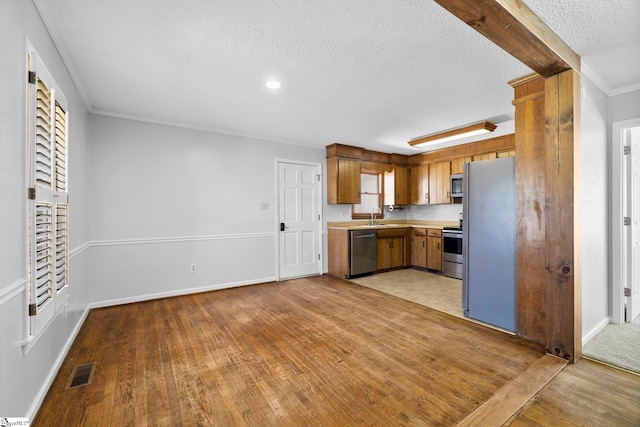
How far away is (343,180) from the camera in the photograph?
18.0 feet

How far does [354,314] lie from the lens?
11.0 feet

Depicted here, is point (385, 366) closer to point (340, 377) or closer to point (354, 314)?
point (340, 377)

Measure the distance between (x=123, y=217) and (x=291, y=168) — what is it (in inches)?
105

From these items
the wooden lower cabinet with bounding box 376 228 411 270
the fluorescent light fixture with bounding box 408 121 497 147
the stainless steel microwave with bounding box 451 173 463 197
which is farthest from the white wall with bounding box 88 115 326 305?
the stainless steel microwave with bounding box 451 173 463 197

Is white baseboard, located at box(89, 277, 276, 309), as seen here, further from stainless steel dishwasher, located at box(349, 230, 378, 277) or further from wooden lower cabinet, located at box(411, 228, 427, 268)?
wooden lower cabinet, located at box(411, 228, 427, 268)

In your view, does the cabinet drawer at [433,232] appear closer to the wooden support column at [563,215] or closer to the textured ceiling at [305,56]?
the textured ceiling at [305,56]

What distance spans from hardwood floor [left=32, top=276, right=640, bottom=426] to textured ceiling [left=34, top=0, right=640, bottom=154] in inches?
98.0

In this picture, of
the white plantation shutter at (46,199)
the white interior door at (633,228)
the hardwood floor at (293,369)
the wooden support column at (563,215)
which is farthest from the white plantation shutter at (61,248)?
the white interior door at (633,228)

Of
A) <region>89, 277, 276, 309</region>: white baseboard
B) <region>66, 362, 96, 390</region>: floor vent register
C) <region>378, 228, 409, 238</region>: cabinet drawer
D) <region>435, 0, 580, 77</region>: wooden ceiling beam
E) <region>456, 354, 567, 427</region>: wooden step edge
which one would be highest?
<region>435, 0, 580, 77</region>: wooden ceiling beam

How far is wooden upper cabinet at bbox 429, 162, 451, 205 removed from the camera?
568 centimetres

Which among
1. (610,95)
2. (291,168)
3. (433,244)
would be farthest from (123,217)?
(610,95)

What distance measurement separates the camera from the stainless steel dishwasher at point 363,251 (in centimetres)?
512

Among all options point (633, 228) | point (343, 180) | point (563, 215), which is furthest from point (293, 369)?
point (343, 180)

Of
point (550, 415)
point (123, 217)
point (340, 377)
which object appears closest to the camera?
point (550, 415)
